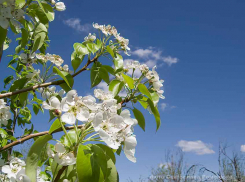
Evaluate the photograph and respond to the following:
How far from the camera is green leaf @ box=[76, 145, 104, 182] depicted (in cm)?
89

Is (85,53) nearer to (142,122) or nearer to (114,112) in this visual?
(142,122)

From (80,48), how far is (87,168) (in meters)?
0.85

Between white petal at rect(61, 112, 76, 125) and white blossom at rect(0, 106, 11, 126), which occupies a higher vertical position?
white blossom at rect(0, 106, 11, 126)

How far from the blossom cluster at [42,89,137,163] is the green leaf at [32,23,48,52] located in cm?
49

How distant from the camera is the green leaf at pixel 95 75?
5.25 ft

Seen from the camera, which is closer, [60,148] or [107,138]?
[107,138]

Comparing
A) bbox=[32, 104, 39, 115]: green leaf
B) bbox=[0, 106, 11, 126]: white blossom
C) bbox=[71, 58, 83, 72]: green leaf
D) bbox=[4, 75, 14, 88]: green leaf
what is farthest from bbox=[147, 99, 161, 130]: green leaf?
bbox=[4, 75, 14, 88]: green leaf

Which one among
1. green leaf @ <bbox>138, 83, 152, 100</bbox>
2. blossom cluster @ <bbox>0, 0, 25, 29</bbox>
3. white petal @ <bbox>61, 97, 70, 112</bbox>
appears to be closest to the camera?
white petal @ <bbox>61, 97, 70, 112</bbox>

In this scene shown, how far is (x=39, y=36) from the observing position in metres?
1.39

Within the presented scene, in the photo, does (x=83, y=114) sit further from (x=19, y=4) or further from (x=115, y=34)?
(x=115, y=34)

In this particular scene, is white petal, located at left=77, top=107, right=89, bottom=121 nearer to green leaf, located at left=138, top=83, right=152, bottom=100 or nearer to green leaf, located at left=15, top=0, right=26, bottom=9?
green leaf, located at left=138, top=83, right=152, bottom=100

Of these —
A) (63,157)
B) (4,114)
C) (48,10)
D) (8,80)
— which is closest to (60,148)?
(63,157)

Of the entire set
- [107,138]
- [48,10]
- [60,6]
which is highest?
[60,6]

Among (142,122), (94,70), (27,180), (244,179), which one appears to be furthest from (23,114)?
(244,179)
